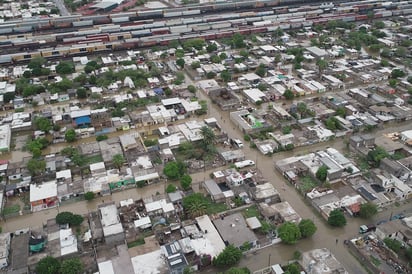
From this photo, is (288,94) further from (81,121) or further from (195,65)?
(81,121)

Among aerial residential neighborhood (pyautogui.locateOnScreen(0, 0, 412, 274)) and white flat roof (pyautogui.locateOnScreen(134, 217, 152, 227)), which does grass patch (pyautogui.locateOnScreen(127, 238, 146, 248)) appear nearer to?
aerial residential neighborhood (pyautogui.locateOnScreen(0, 0, 412, 274))

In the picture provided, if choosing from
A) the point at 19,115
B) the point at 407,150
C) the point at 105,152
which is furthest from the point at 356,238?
the point at 19,115

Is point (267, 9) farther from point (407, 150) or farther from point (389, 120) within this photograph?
point (407, 150)

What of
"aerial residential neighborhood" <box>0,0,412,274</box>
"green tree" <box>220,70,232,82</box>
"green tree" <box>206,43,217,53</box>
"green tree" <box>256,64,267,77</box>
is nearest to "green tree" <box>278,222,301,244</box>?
"aerial residential neighborhood" <box>0,0,412,274</box>

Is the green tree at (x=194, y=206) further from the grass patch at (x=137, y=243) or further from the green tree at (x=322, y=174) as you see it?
the green tree at (x=322, y=174)

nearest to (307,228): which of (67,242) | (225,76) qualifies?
(67,242)

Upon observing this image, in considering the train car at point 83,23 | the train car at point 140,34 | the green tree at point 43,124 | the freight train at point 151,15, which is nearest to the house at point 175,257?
the green tree at point 43,124
